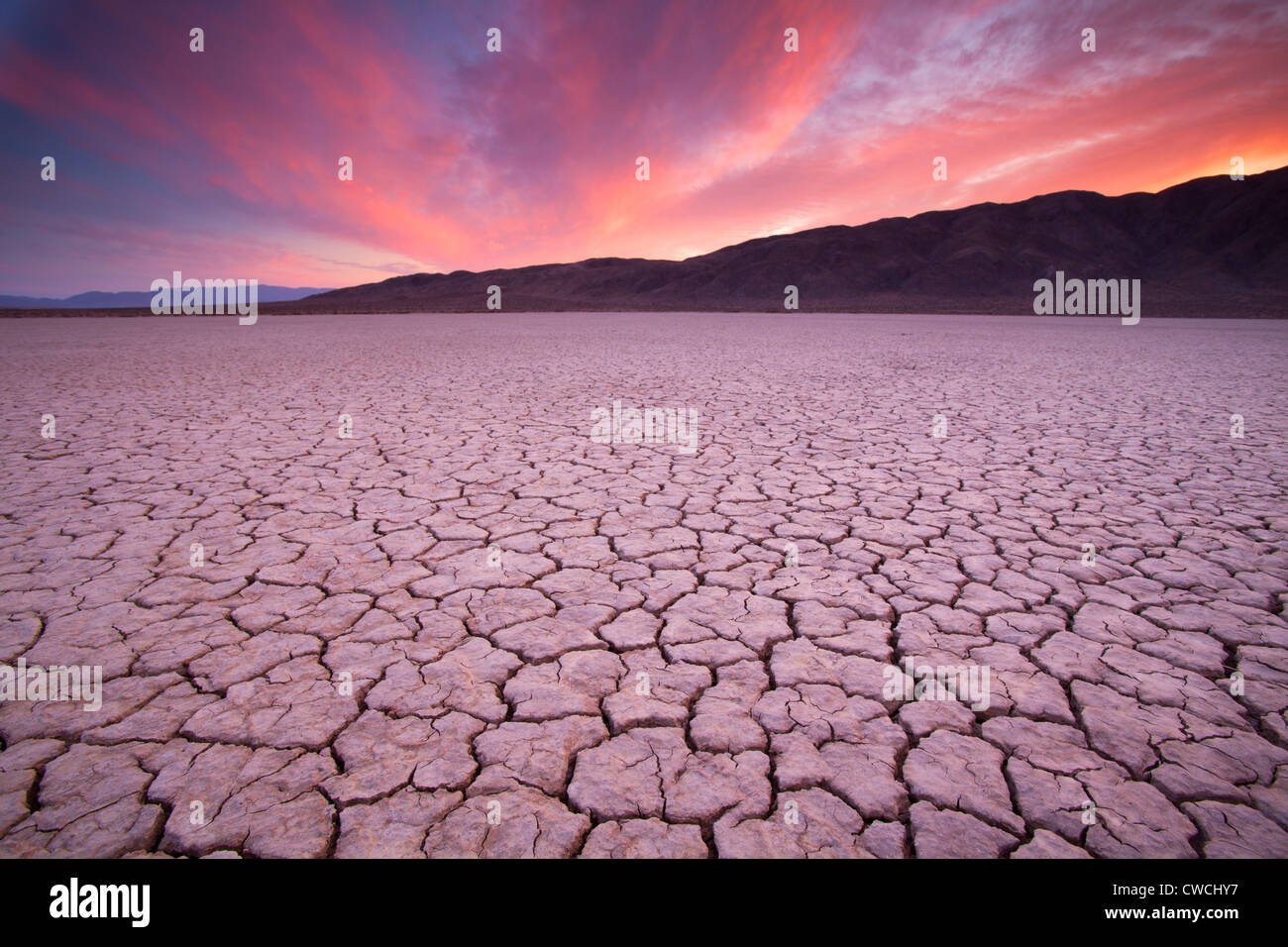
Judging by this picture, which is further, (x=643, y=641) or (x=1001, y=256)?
(x=1001, y=256)

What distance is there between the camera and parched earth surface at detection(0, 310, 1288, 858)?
4.55 ft

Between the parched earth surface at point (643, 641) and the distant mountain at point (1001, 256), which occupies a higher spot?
the distant mountain at point (1001, 256)

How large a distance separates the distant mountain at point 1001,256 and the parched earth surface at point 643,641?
46317 mm

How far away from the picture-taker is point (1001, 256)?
5588 centimetres

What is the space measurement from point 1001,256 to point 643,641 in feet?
221

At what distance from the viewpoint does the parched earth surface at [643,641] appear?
139 centimetres

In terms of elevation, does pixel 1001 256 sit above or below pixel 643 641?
above

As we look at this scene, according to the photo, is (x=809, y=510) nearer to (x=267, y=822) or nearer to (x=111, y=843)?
(x=267, y=822)

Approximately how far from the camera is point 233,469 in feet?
13.0

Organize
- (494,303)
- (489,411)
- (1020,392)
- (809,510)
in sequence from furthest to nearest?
(494,303), (1020,392), (489,411), (809,510)

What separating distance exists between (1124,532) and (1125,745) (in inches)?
73.9

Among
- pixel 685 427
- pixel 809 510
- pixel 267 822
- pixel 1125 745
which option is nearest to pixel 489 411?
pixel 685 427
